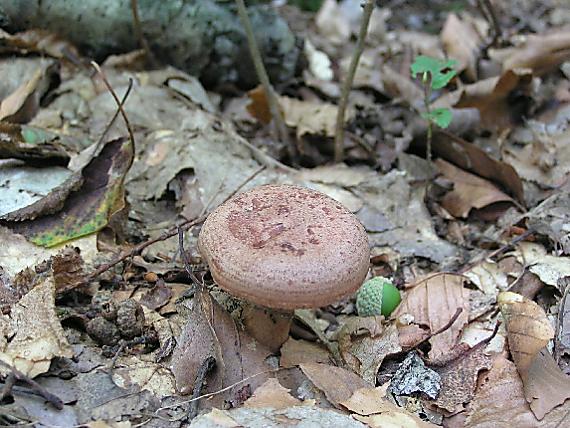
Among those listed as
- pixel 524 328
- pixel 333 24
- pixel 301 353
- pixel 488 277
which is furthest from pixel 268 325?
pixel 333 24

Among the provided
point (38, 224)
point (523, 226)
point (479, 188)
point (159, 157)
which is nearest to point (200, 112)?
point (159, 157)

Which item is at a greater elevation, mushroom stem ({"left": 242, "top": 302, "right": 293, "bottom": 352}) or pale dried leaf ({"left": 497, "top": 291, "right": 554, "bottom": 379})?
mushroom stem ({"left": 242, "top": 302, "right": 293, "bottom": 352})

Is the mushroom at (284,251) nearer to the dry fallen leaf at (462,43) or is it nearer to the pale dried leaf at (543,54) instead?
the dry fallen leaf at (462,43)

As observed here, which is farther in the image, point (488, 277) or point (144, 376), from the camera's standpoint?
point (488, 277)

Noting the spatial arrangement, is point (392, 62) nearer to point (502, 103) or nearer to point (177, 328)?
point (502, 103)

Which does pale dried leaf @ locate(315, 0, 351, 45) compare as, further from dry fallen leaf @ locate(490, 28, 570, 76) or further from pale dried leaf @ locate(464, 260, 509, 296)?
pale dried leaf @ locate(464, 260, 509, 296)

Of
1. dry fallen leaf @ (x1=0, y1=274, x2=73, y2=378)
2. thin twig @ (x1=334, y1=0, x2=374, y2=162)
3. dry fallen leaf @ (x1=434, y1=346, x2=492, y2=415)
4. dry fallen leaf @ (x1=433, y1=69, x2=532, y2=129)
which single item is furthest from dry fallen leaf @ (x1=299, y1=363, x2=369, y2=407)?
dry fallen leaf @ (x1=433, y1=69, x2=532, y2=129)

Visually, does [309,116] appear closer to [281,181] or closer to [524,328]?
[281,181]
